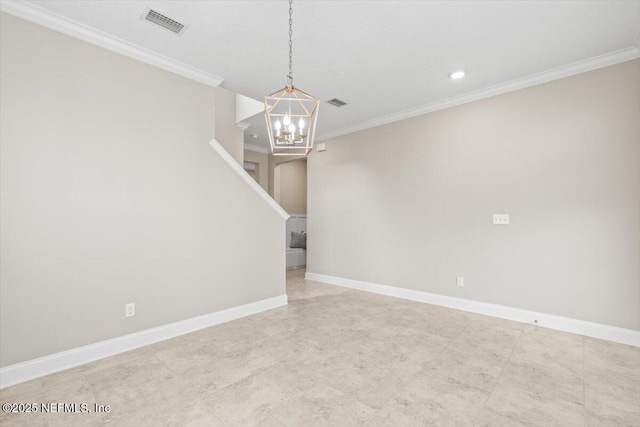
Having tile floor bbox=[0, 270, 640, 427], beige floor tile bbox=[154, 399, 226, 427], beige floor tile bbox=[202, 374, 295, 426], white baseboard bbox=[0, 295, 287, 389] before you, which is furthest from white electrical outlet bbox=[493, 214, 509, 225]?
beige floor tile bbox=[154, 399, 226, 427]

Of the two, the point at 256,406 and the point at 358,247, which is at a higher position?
the point at 358,247

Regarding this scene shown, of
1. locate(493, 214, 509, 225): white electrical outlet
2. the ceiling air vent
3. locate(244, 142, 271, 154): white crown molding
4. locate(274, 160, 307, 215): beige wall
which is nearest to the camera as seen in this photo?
locate(493, 214, 509, 225): white electrical outlet

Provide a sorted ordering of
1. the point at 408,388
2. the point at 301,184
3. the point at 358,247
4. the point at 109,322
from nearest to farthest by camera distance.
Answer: the point at 408,388, the point at 109,322, the point at 358,247, the point at 301,184

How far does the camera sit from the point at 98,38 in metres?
2.65

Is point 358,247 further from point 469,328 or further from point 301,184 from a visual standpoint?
point 301,184

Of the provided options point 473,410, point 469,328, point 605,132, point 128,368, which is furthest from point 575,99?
point 128,368

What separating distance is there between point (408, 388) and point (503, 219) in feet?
8.35

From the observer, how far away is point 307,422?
1779 mm

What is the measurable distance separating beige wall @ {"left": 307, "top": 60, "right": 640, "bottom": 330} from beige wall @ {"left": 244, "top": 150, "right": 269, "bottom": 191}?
122 inches

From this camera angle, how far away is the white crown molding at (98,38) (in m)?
2.29

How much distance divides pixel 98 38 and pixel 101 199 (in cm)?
144

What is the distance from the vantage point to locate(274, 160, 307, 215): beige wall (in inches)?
325

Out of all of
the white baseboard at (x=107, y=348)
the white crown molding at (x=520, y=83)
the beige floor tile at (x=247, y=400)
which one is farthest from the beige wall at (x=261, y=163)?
the beige floor tile at (x=247, y=400)

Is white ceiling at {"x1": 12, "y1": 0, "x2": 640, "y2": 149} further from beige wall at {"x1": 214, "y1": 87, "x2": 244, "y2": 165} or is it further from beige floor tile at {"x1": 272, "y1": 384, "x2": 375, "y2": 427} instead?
beige floor tile at {"x1": 272, "y1": 384, "x2": 375, "y2": 427}
